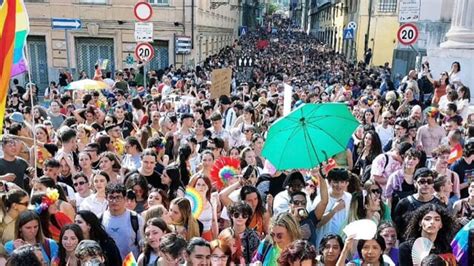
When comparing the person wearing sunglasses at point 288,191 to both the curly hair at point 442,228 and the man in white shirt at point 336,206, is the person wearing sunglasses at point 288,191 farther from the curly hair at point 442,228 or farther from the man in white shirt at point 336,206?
the curly hair at point 442,228

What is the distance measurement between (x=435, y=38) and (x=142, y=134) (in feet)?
45.1

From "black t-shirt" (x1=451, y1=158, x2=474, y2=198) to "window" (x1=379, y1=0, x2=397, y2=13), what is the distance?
25086 mm

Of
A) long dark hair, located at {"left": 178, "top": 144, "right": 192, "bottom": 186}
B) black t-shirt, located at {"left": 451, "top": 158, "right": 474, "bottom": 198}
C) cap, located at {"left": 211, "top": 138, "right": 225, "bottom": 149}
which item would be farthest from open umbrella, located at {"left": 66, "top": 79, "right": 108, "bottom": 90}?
black t-shirt, located at {"left": 451, "top": 158, "right": 474, "bottom": 198}

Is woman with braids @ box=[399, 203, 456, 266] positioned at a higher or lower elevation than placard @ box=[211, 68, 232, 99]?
lower

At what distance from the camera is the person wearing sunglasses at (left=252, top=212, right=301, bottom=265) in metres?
→ 4.23

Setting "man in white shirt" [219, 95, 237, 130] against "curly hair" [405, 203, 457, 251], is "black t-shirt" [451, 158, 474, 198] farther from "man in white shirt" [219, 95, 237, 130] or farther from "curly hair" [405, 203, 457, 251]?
"man in white shirt" [219, 95, 237, 130]

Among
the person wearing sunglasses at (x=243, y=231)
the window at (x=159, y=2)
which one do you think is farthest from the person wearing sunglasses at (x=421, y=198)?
the window at (x=159, y=2)

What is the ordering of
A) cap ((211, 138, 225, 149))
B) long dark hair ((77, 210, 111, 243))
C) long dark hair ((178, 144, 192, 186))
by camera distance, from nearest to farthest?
long dark hair ((77, 210, 111, 243)), long dark hair ((178, 144, 192, 186)), cap ((211, 138, 225, 149))

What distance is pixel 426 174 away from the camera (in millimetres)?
5125

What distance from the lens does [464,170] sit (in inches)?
248

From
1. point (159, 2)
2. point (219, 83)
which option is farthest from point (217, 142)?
point (159, 2)

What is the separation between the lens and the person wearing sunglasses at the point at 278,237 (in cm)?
423

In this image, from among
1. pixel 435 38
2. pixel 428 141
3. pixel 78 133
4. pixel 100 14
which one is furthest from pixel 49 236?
pixel 100 14

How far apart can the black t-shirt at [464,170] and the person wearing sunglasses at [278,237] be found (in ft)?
9.63
